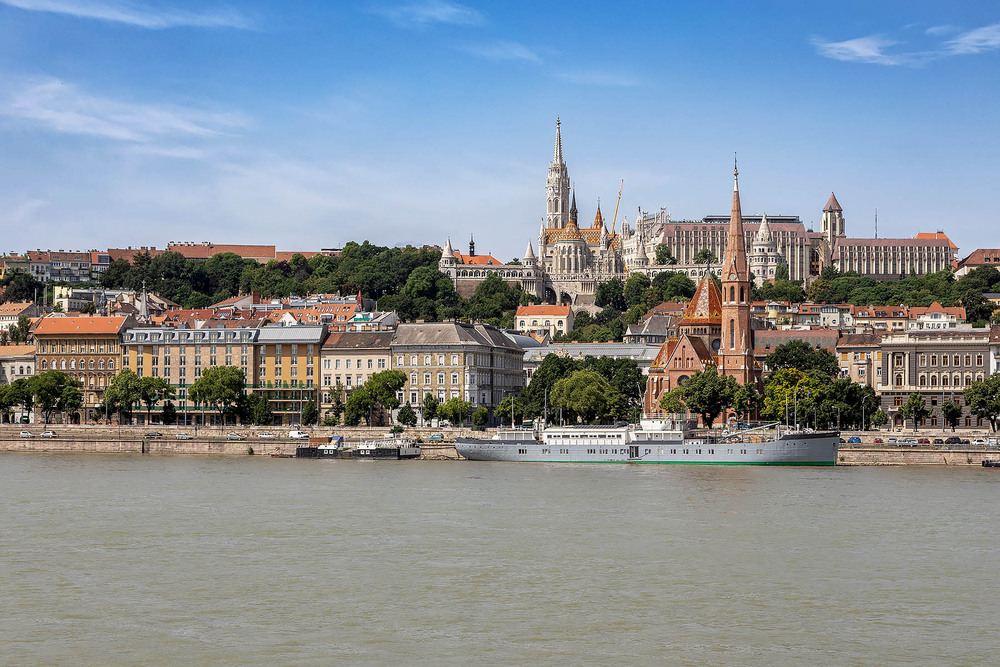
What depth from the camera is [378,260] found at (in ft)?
543

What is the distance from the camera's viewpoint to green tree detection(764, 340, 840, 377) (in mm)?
91125

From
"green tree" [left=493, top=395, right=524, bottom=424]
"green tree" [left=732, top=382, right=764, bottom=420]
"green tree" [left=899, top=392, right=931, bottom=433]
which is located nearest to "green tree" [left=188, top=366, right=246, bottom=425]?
"green tree" [left=493, top=395, right=524, bottom=424]

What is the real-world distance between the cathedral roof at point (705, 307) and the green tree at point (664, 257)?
7675 centimetres

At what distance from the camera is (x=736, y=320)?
9094 cm

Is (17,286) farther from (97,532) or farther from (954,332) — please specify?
(97,532)

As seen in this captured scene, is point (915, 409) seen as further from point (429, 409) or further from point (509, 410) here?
point (429, 409)

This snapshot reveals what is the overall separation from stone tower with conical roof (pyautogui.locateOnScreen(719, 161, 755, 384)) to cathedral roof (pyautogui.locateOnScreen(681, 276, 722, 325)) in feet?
27.7

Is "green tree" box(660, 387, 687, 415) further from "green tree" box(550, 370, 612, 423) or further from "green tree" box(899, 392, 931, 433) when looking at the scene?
"green tree" box(899, 392, 931, 433)

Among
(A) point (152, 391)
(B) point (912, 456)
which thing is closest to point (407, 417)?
(A) point (152, 391)

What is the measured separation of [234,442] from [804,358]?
38194 mm

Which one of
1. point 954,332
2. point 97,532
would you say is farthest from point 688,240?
point 97,532

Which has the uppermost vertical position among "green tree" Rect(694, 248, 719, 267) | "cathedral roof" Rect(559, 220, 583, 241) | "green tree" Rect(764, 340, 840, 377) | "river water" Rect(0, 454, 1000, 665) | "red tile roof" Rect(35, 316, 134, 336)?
"cathedral roof" Rect(559, 220, 583, 241)

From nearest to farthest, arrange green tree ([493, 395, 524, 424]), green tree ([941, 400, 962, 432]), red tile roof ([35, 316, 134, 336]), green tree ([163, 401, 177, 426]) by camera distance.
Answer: green tree ([941, 400, 962, 432]) → green tree ([163, 401, 177, 426]) → green tree ([493, 395, 524, 424]) → red tile roof ([35, 316, 134, 336])

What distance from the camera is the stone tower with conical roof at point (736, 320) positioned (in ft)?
294
